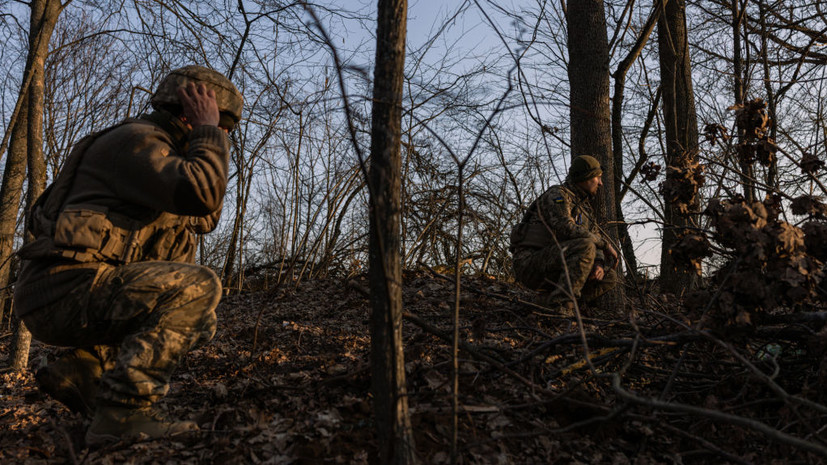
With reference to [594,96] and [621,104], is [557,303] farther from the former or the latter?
[621,104]

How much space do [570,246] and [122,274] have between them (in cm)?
416

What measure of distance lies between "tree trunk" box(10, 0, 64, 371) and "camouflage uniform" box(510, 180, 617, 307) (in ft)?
14.4

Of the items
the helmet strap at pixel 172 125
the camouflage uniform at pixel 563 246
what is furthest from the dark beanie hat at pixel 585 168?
the helmet strap at pixel 172 125

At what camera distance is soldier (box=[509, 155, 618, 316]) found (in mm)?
5238

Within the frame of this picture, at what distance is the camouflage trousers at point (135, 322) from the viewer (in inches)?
96.1

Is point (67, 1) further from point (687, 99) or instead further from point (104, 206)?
point (687, 99)

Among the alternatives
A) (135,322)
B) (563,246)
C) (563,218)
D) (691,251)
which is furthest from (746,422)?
(563,218)

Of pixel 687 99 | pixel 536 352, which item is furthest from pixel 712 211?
pixel 687 99

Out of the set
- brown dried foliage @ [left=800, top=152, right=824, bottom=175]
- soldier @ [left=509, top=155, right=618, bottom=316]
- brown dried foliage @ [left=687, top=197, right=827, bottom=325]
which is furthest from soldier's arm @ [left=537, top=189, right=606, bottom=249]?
brown dried foliage @ [left=687, top=197, right=827, bottom=325]

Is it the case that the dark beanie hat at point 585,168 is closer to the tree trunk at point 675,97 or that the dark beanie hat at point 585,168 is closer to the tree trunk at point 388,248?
the tree trunk at point 675,97

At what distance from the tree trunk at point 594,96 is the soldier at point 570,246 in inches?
6.4

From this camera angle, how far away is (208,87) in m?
3.00

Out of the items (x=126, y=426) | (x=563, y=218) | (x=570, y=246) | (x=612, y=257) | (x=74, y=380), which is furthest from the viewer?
(x=612, y=257)

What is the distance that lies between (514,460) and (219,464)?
1.23 m
